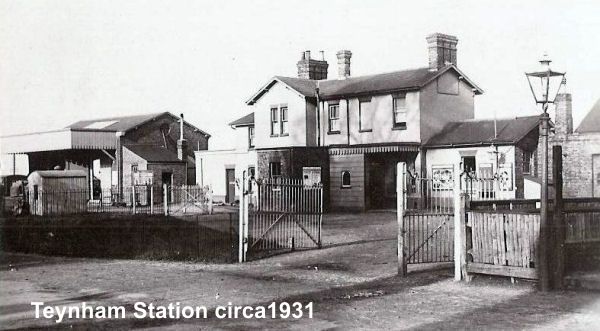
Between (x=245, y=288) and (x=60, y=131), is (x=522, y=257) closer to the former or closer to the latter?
(x=245, y=288)

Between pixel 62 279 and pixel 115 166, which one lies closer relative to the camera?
pixel 62 279

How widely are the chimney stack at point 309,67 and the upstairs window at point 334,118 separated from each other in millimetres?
4314

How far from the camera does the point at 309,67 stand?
37500 mm

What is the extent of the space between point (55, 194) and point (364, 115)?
15422 millimetres

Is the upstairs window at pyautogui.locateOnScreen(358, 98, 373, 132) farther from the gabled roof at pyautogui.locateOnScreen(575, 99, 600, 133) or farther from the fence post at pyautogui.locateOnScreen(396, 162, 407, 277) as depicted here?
the fence post at pyautogui.locateOnScreen(396, 162, 407, 277)

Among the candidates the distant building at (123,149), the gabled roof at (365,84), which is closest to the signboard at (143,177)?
the distant building at (123,149)

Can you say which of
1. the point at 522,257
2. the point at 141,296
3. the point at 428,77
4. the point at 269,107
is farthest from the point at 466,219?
the point at 269,107

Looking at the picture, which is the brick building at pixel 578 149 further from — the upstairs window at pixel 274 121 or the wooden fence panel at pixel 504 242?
the wooden fence panel at pixel 504 242

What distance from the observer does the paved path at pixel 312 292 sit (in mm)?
8883

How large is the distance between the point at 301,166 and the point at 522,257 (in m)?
21.2

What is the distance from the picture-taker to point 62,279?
13523 mm

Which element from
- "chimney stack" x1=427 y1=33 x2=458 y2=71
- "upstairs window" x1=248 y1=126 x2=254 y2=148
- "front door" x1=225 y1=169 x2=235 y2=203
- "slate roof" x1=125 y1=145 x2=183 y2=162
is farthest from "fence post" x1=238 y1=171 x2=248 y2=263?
"slate roof" x1=125 y1=145 x2=183 y2=162

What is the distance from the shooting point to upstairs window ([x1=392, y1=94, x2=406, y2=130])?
31.4 m

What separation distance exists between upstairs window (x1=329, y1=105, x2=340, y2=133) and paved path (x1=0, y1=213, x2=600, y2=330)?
55.5ft
